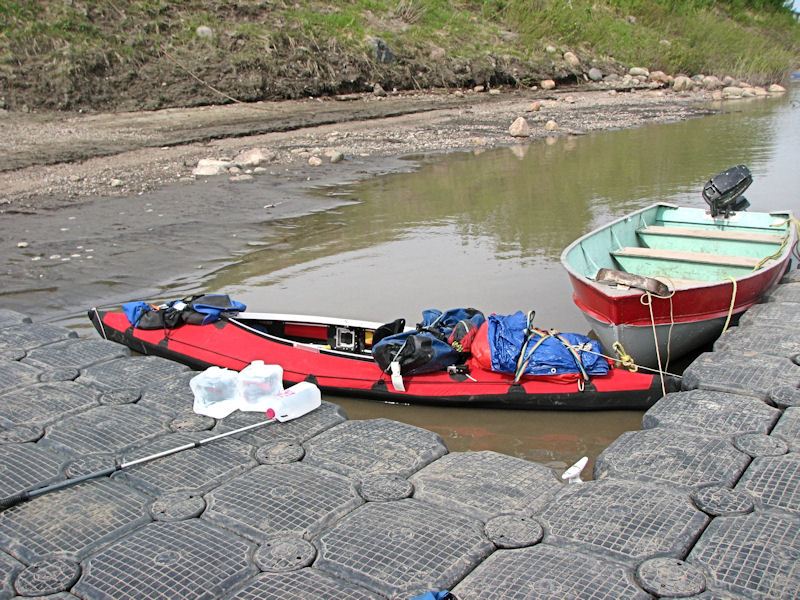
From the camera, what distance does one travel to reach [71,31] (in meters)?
21.8

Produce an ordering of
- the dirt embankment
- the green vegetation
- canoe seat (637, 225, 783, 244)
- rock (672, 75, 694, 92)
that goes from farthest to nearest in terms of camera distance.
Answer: rock (672, 75, 694, 92), the green vegetation, the dirt embankment, canoe seat (637, 225, 783, 244)

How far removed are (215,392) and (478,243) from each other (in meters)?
6.42

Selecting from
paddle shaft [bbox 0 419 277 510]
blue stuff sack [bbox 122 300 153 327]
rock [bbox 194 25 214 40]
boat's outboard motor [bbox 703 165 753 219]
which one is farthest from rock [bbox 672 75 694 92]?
paddle shaft [bbox 0 419 277 510]

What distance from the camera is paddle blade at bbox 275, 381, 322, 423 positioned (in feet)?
15.8

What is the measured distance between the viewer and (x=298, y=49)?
25344mm

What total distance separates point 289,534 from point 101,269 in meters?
7.18

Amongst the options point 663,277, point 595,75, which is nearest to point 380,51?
point 595,75

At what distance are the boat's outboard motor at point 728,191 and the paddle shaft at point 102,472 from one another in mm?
6515

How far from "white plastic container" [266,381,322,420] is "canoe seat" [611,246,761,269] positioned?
442 cm

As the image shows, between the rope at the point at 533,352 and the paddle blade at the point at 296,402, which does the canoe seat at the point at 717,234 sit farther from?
the paddle blade at the point at 296,402

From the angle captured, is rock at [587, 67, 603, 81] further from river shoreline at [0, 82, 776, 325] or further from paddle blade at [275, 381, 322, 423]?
paddle blade at [275, 381, 322, 423]

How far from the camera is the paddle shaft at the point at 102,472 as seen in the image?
12.8 ft

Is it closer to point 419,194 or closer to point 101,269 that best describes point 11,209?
point 101,269

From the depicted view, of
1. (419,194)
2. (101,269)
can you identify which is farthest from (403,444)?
(419,194)
